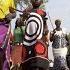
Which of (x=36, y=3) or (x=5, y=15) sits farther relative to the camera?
(x=36, y=3)

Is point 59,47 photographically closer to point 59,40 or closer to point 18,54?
point 59,40

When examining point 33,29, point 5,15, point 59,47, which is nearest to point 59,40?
point 59,47

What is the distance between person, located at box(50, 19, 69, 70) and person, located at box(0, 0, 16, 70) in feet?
7.36

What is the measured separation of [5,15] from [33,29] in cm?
70

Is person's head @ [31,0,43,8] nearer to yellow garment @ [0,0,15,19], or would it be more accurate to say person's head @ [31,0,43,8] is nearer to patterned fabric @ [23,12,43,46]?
patterned fabric @ [23,12,43,46]

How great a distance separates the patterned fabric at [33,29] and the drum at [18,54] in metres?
0.25

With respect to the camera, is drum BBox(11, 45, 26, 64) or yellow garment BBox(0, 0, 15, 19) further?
yellow garment BBox(0, 0, 15, 19)

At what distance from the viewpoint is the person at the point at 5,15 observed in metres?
9.75

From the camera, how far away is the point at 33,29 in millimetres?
9789

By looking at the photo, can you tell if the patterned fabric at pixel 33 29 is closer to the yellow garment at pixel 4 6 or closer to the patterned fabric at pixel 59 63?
the yellow garment at pixel 4 6

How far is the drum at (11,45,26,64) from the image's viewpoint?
9913 millimetres

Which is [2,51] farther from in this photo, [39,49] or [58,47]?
[58,47]

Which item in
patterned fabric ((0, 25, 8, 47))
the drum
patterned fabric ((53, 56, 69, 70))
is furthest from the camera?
patterned fabric ((53, 56, 69, 70))

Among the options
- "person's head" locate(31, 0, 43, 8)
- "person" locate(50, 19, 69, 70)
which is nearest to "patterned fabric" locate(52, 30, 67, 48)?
"person" locate(50, 19, 69, 70)
